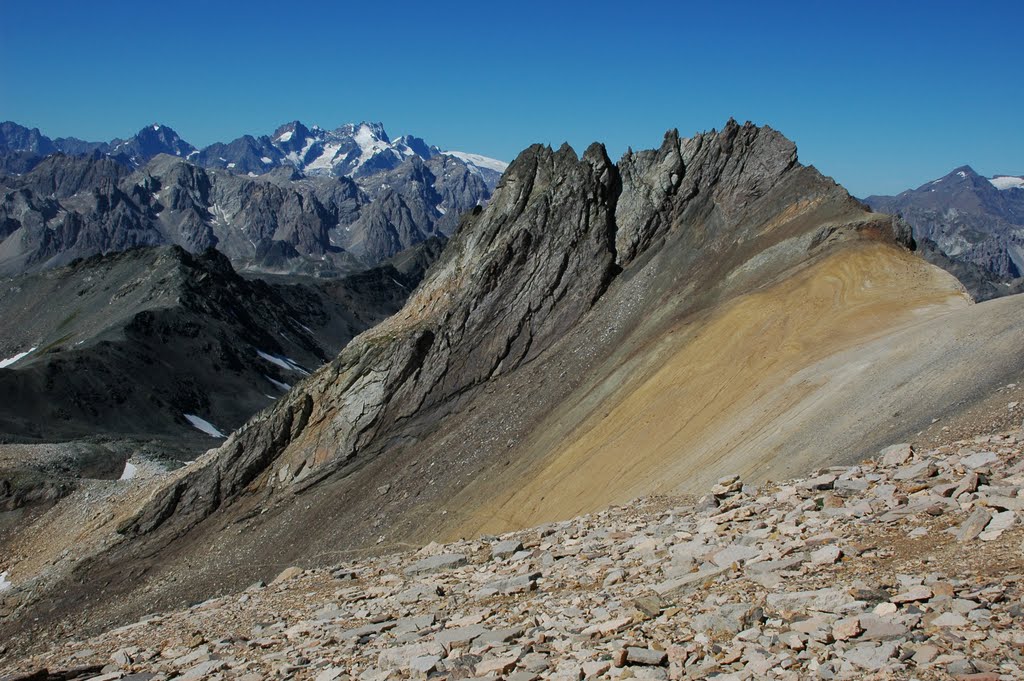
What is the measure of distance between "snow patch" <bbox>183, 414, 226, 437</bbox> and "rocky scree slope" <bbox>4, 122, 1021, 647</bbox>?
55549 mm

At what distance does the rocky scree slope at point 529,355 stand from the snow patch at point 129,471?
15.4 m

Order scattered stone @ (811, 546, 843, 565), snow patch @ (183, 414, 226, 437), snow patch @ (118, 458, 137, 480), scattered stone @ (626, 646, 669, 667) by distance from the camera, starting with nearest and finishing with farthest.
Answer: scattered stone @ (626, 646, 669, 667) → scattered stone @ (811, 546, 843, 565) → snow patch @ (118, 458, 137, 480) → snow patch @ (183, 414, 226, 437)

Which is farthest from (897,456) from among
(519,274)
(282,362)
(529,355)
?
(282,362)

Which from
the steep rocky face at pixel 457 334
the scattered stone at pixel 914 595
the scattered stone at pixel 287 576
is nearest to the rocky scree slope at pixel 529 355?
the steep rocky face at pixel 457 334

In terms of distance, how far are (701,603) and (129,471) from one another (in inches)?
2167

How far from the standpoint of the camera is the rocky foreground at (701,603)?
36.4 ft

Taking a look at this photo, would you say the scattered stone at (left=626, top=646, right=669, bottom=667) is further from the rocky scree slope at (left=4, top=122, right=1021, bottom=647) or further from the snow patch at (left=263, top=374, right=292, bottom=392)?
the snow patch at (left=263, top=374, right=292, bottom=392)

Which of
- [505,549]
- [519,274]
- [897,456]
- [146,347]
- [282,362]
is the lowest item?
[505,549]

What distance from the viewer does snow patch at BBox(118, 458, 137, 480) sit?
192 ft

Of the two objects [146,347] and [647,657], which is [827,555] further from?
[146,347]

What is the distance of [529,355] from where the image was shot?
44.0 metres

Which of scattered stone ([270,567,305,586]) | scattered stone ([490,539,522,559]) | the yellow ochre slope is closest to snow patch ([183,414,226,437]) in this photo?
the yellow ochre slope

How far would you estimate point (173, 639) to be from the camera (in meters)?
19.0

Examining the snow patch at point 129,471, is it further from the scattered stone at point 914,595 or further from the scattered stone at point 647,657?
the scattered stone at point 914,595
